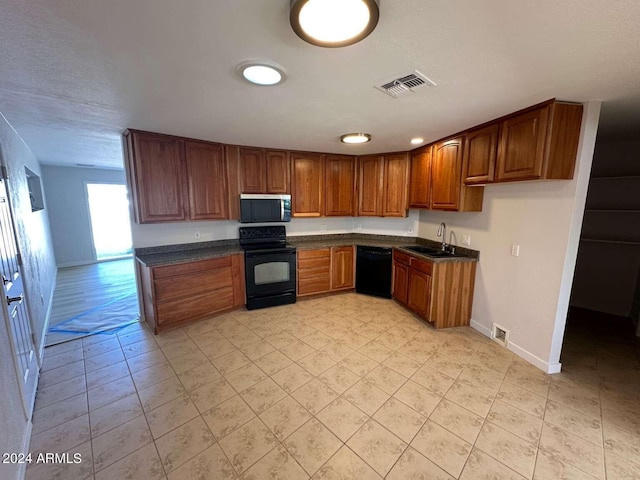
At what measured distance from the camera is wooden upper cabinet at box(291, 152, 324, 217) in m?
4.11

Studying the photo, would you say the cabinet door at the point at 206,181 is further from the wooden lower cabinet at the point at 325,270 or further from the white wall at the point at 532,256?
the white wall at the point at 532,256

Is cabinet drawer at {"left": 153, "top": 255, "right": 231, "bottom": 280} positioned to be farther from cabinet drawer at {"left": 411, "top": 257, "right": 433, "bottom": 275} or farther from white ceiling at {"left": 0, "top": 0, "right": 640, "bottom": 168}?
cabinet drawer at {"left": 411, "top": 257, "right": 433, "bottom": 275}

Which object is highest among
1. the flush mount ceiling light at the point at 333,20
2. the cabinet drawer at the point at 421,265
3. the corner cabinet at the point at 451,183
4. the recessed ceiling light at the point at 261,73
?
the recessed ceiling light at the point at 261,73

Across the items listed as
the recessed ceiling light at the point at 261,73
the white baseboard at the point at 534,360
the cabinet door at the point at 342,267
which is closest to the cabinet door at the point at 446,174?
the cabinet door at the point at 342,267

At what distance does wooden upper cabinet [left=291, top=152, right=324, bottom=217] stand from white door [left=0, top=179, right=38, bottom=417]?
3.00m

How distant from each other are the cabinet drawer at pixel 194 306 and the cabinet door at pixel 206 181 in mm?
1047

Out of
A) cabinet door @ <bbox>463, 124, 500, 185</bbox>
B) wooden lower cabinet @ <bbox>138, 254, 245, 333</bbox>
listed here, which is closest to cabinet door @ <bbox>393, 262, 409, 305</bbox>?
cabinet door @ <bbox>463, 124, 500, 185</bbox>

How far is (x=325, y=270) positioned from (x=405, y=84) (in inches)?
114

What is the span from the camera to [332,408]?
1.95 meters

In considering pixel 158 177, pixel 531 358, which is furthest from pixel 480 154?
pixel 158 177

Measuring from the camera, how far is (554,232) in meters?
2.30

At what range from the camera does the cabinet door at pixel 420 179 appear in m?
3.59

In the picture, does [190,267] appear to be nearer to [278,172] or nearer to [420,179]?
[278,172]

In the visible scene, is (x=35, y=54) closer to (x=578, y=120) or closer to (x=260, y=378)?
(x=260, y=378)
